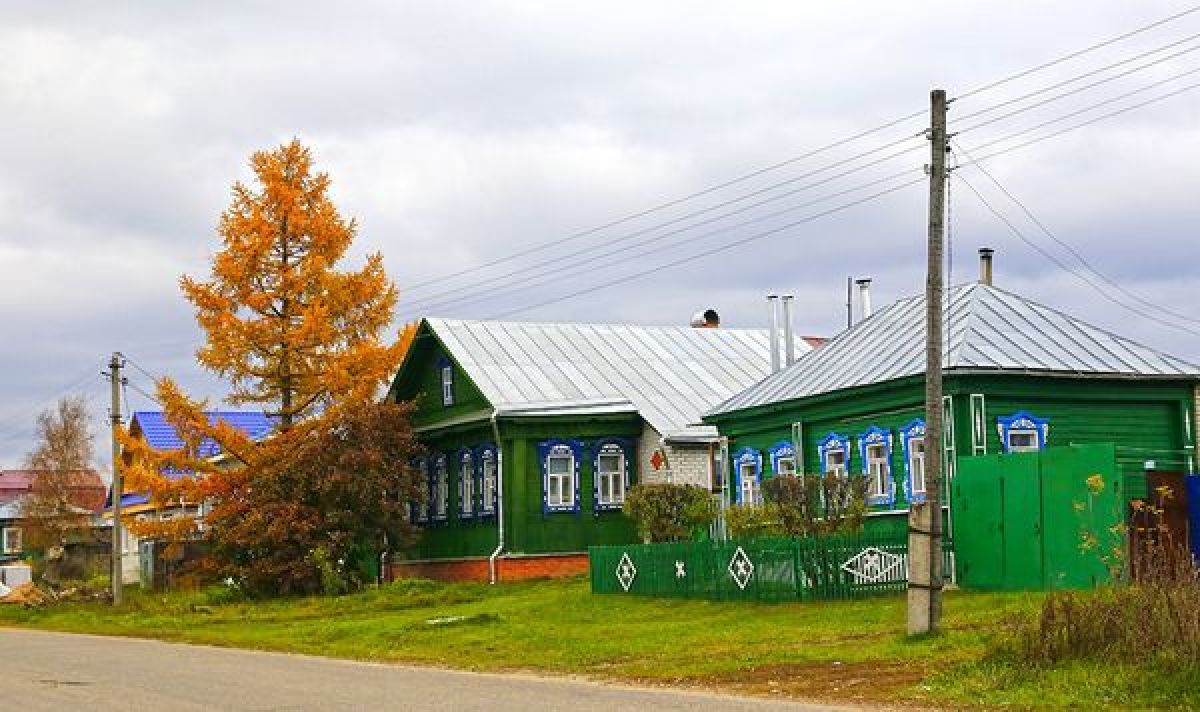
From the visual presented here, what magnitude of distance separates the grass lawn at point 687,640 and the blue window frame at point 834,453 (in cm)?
552

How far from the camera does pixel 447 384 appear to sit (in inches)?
1668

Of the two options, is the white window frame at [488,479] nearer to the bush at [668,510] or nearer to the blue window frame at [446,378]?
the blue window frame at [446,378]

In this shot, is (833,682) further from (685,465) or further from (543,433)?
(543,433)

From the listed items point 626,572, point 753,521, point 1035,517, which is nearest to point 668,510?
point 626,572

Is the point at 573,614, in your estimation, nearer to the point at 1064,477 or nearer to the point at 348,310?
the point at 1064,477

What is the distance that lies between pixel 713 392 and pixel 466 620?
16.5 m

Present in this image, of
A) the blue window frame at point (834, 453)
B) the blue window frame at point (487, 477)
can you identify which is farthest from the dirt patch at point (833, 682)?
the blue window frame at point (487, 477)

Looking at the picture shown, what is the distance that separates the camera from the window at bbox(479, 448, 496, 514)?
40125 mm

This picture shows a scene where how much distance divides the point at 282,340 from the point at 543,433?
24.4 feet

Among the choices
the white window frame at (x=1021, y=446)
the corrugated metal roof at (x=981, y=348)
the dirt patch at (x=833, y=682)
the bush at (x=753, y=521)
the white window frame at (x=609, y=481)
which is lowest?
the dirt patch at (x=833, y=682)

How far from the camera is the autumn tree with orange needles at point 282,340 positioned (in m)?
40.4

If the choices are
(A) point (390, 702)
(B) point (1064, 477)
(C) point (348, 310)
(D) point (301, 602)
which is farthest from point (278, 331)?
(A) point (390, 702)

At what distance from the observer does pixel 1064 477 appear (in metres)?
22.3

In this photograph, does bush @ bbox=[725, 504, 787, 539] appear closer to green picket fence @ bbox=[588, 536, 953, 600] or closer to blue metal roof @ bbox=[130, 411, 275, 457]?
green picket fence @ bbox=[588, 536, 953, 600]
